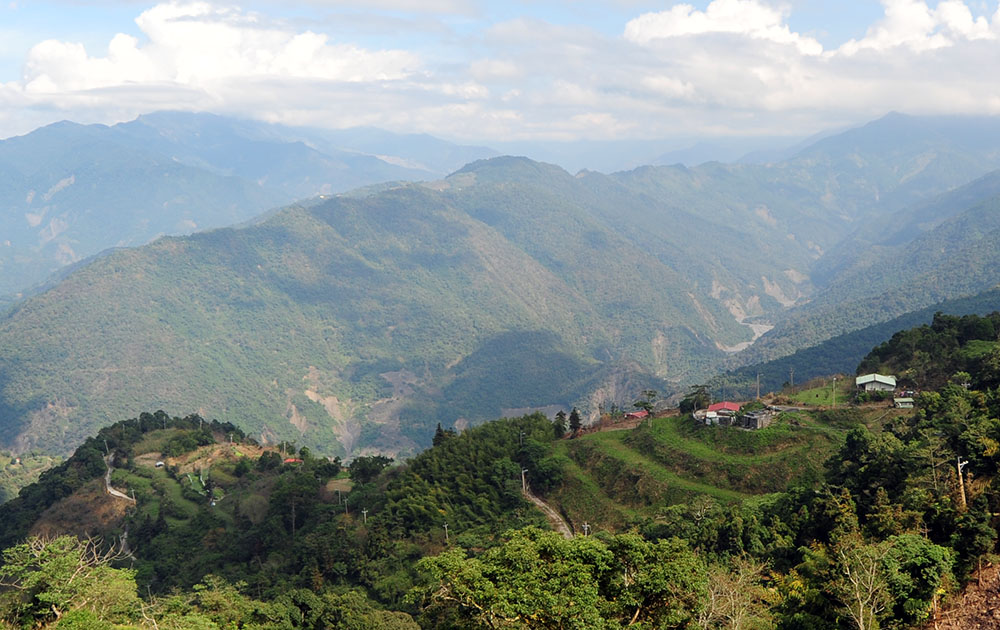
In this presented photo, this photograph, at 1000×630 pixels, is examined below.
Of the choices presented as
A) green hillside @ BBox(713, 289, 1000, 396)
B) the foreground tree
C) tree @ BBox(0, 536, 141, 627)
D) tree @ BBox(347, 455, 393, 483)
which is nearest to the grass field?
tree @ BBox(347, 455, 393, 483)

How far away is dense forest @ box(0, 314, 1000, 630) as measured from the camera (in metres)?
27.7

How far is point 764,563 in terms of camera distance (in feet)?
134

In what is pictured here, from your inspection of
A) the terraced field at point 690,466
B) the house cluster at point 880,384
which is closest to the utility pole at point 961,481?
the terraced field at point 690,466

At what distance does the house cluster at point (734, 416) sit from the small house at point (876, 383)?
9086 millimetres

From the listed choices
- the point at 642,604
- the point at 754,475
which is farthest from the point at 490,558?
the point at 754,475

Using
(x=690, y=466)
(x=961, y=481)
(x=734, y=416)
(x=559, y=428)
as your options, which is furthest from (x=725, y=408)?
(x=961, y=481)

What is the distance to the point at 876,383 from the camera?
6819 cm

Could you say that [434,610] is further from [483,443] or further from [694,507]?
[483,443]

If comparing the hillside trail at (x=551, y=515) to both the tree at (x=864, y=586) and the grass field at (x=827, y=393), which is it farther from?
the tree at (x=864, y=586)

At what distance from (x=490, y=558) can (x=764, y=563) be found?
1995cm

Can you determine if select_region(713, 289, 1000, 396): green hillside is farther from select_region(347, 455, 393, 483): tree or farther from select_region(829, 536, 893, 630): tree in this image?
select_region(829, 536, 893, 630): tree

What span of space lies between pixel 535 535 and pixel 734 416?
42.7 metres

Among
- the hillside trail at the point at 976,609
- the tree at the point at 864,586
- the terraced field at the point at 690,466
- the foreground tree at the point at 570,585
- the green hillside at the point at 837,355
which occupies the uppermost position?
the foreground tree at the point at 570,585

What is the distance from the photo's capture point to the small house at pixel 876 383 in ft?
220
